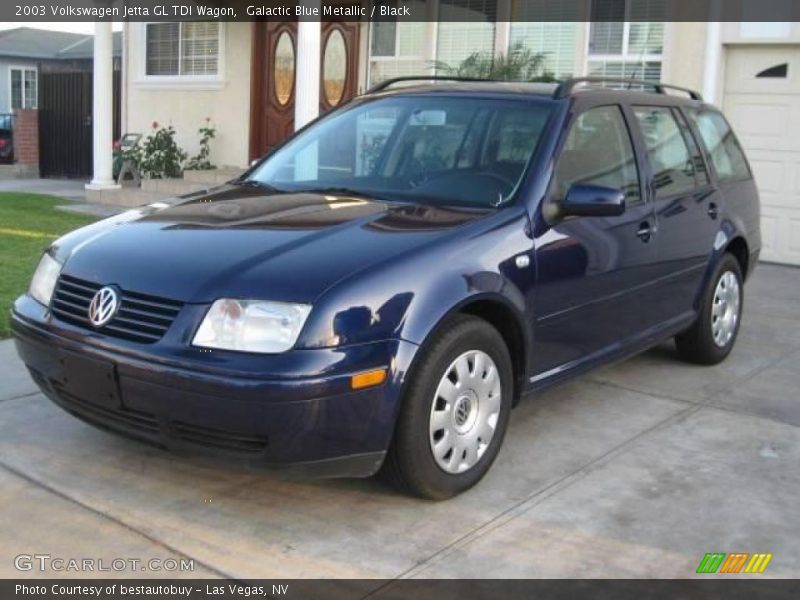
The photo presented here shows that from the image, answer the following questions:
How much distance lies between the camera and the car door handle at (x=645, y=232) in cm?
507

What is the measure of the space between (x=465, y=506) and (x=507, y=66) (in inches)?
324

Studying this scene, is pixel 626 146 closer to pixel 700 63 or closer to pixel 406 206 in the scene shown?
pixel 406 206

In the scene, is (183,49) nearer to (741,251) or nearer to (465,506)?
(741,251)

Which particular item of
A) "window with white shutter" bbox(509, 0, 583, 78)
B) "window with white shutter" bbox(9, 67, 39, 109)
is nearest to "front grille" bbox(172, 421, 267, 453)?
"window with white shutter" bbox(509, 0, 583, 78)

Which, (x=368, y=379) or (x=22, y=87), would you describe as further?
(x=22, y=87)

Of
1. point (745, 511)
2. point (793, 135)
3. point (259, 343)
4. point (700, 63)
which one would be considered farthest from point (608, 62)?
point (259, 343)

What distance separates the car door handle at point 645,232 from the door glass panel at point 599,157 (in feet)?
0.44

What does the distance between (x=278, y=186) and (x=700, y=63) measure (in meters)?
6.97

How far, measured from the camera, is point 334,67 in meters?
13.8


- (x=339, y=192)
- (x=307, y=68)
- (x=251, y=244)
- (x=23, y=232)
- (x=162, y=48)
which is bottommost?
(x=23, y=232)

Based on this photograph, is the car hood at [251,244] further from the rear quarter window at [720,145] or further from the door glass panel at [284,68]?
the door glass panel at [284,68]

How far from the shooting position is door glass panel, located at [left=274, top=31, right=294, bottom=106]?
47.0 feet
